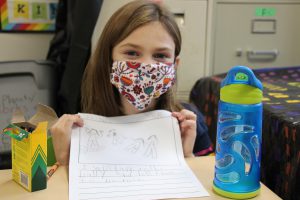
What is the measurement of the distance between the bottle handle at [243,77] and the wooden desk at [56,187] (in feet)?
0.65

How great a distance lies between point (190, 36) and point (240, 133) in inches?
40.5

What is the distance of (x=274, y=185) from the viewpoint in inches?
37.5

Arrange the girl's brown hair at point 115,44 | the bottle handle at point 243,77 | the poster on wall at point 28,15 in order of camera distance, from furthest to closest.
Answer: the poster on wall at point 28,15 < the girl's brown hair at point 115,44 < the bottle handle at point 243,77

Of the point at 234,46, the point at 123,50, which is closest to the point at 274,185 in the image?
the point at 123,50

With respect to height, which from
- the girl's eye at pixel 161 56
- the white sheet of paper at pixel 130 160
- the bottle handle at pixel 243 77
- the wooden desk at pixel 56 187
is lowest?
the wooden desk at pixel 56 187

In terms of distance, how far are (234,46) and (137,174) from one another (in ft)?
4.13

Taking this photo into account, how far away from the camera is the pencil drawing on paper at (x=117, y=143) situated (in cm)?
79

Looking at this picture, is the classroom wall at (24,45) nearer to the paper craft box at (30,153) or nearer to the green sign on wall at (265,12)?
the green sign on wall at (265,12)

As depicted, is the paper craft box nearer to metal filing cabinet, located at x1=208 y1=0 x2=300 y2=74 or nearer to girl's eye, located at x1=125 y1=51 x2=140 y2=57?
girl's eye, located at x1=125 y1=51 x2=140 y2=57

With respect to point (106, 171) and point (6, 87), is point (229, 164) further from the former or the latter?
point (6, 87)

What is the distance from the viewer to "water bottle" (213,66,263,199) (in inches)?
24.8

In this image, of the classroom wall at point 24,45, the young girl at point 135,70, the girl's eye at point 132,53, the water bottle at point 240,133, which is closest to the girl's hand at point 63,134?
the young girl at point 135,70

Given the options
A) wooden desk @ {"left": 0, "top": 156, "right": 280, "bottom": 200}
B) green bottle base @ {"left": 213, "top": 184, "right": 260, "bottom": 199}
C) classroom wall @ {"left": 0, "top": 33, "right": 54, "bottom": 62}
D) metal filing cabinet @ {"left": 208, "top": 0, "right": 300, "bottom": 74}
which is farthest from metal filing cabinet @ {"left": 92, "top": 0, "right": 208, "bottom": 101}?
green bottle base @ {"left": 213, "top": 184, "right": 260, "bottom": 199}

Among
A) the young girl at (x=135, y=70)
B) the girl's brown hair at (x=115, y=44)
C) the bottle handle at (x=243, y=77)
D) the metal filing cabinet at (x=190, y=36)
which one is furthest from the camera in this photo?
the metal filing cabinet at (x=190, y=36)
